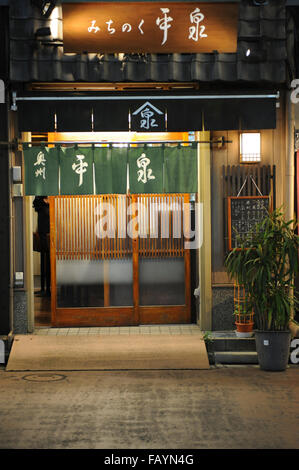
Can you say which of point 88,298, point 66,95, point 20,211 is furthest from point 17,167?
point 88,298

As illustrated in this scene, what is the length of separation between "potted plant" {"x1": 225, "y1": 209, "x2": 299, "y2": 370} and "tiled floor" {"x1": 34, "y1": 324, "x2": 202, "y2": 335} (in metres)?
1.76

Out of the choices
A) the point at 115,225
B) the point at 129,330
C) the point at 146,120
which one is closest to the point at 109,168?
the point at 146,120

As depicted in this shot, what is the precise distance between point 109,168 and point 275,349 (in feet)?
14.5

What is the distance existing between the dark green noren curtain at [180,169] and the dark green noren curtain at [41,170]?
205 centimetres

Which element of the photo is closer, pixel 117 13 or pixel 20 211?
pixel 117 13

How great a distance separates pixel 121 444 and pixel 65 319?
5.81 meters

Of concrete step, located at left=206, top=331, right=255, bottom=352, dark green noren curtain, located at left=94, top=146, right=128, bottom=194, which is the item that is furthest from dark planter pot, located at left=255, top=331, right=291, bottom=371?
dark green noren curtain, located at left=94, top=146, right=128, bottom=194

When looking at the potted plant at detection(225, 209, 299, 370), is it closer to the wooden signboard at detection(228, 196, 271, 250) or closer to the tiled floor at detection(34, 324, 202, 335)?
the wooden signboard at detection(228, 196, 271, 250)

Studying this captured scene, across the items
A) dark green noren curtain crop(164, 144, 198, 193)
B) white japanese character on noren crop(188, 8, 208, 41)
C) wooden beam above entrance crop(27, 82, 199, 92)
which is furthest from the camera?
wooden beam above entrance crop(27, 82, 199, 92)

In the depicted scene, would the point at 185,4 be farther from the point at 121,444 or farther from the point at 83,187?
the point at 121,444

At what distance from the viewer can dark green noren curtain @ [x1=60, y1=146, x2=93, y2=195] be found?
12.4 meters

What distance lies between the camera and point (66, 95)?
12.6 m

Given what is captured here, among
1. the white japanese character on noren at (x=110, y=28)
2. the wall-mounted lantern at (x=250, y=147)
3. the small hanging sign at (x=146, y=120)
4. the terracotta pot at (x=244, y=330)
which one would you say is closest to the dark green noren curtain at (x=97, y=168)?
the small hanging sign at (x=146, y=120)

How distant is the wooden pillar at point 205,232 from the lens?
13.0 meters
